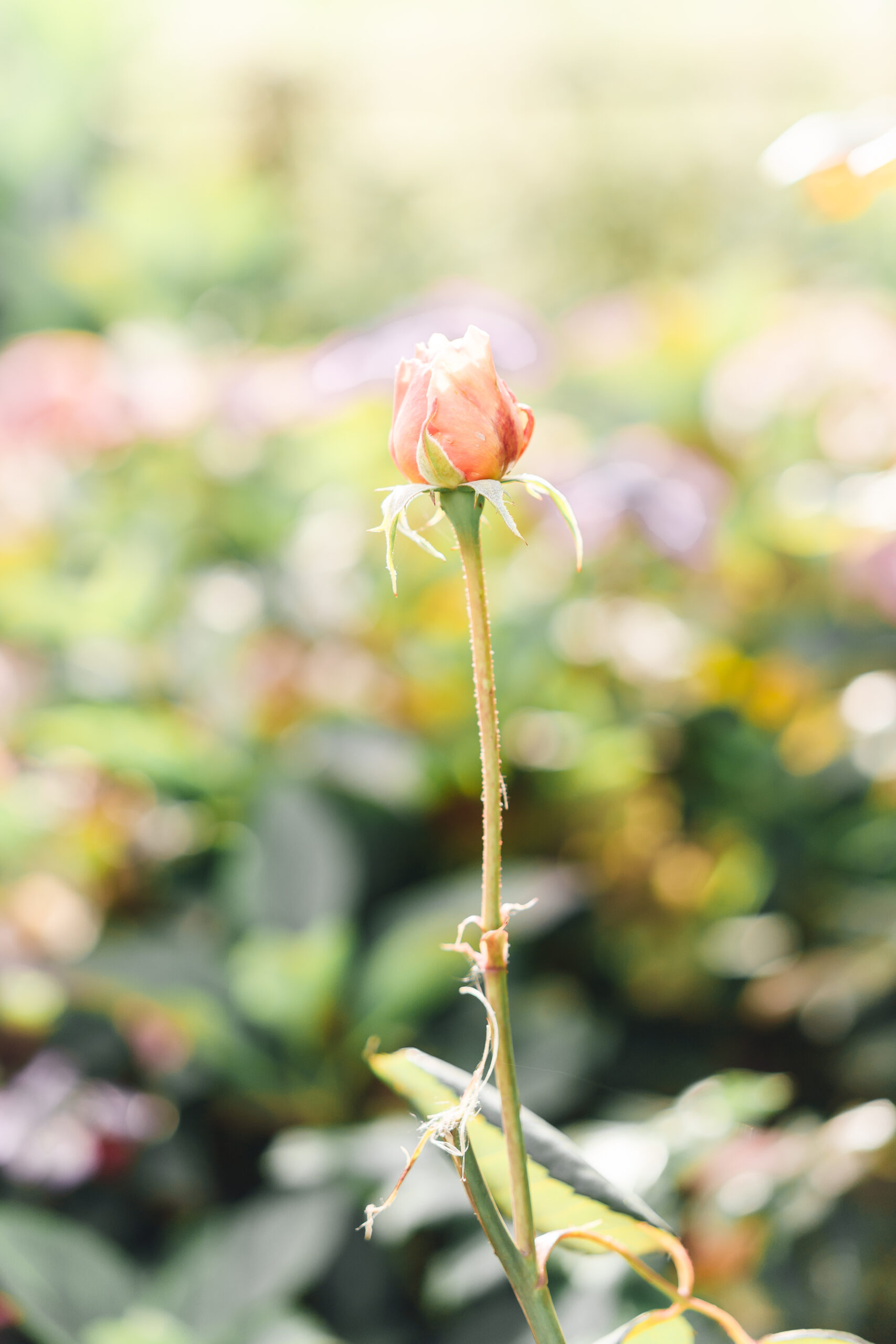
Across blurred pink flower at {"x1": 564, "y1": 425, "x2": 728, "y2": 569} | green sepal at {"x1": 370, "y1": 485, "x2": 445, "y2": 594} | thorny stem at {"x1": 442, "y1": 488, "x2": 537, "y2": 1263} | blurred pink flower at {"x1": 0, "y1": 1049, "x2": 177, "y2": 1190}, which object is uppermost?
blurred pink flower at {"x1": 564, "y1": 425, "x2": 728, "y2": 569}

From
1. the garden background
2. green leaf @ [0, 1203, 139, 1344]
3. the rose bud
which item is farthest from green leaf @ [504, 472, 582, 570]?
green leaf @ [0, 1203, 139, 1344]

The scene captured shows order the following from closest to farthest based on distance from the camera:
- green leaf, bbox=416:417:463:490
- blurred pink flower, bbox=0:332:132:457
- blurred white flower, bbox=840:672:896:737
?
1. green leaf, bbox=416:417:463:490
2. blurred white flower, bbox=840:672:896:737
3. blurred pink flower, bbox=0:332:132:457

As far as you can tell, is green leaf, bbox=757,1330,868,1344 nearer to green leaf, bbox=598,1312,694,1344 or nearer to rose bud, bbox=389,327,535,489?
green leaf, bbox=598,1312,694,1344

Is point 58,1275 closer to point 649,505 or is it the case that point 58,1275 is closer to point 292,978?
point 292,978

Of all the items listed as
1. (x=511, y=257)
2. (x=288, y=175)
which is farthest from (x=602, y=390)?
(x=288, y=175)

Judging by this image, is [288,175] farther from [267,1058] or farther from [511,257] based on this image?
[267,1058]

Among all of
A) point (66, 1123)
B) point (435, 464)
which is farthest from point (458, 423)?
point (66, 1123)
